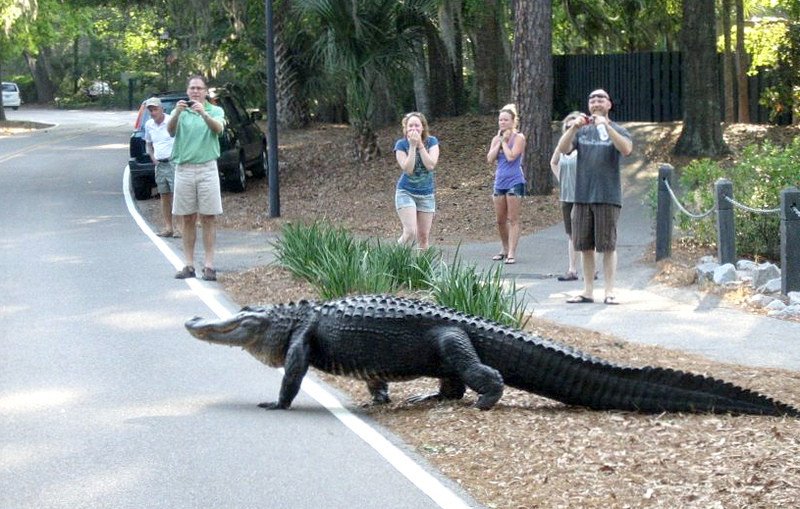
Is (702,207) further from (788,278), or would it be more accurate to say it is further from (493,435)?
(493,435)

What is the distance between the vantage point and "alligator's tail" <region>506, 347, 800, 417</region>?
773cm

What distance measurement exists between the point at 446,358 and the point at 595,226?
4754 mm

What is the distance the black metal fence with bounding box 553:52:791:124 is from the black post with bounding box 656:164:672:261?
15406 mm

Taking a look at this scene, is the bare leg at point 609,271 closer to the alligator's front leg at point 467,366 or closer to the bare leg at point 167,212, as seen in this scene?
the alligator's front leg at point 467,366

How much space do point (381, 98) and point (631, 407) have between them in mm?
24859

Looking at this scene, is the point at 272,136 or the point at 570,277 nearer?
the point at 570,277

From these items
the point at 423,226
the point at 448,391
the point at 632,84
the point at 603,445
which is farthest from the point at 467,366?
the point at 632,84

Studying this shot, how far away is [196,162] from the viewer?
14.2 meters

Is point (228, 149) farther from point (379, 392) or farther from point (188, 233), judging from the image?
point (379, 392)

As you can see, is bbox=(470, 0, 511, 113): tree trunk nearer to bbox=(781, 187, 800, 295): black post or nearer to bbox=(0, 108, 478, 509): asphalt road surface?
bbox=(0, 108, 478, 509): asphalt road surface

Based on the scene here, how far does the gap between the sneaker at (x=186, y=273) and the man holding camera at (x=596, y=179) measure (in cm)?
452

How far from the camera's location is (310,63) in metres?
35.3

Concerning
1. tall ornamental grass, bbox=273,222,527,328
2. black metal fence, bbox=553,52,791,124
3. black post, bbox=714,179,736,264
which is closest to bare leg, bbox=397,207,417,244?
tall ornamental grass, bbox=273,222,527,328

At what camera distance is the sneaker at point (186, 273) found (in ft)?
47.3
